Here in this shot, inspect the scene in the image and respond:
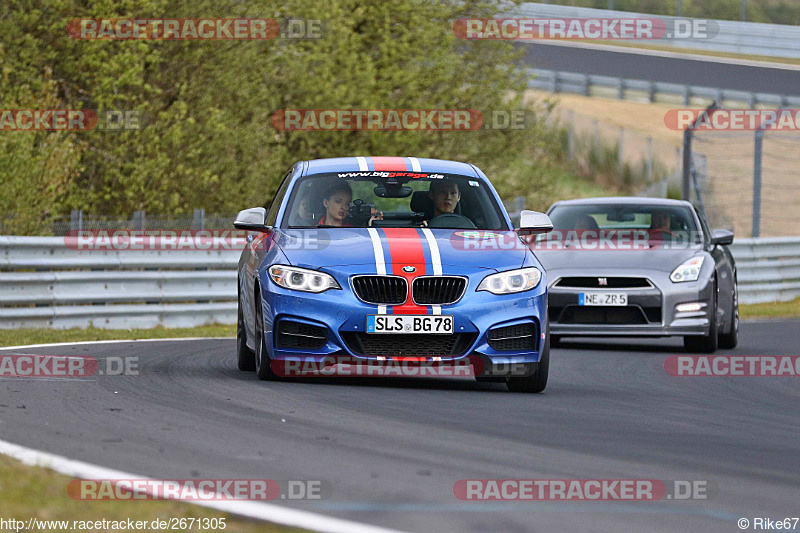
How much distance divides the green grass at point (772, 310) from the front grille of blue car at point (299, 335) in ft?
46.0

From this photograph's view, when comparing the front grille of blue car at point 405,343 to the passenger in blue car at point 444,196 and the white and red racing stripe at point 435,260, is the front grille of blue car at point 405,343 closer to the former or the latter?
the white and red racing stripe at point 435,260

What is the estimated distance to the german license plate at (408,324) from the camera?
9.18m

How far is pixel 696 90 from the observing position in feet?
182

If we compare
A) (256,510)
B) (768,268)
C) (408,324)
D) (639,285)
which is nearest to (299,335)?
(408,324)

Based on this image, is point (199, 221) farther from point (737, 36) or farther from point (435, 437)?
point (737, 36)

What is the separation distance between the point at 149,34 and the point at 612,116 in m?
40.2

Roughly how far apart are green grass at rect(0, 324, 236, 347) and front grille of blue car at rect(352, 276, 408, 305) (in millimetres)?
4921

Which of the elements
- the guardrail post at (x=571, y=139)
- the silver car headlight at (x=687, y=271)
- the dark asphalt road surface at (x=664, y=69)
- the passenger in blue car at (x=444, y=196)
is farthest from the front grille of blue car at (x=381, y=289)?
the guardrail post at (x=571, y=139)

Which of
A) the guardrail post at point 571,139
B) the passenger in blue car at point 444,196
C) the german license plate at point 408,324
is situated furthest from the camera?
the guardrail post at point 571,139

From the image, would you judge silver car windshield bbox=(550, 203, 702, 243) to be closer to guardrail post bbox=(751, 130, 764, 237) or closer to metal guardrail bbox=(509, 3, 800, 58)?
guardrail post bbox=(751, 130, 764, 237)

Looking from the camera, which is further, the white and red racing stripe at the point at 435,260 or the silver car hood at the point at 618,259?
the silver car hood at the point at 618,259

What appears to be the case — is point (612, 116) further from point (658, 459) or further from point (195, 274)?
point (658, 459)

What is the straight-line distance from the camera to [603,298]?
14078 millimetres

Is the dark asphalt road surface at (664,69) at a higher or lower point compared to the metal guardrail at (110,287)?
higher
